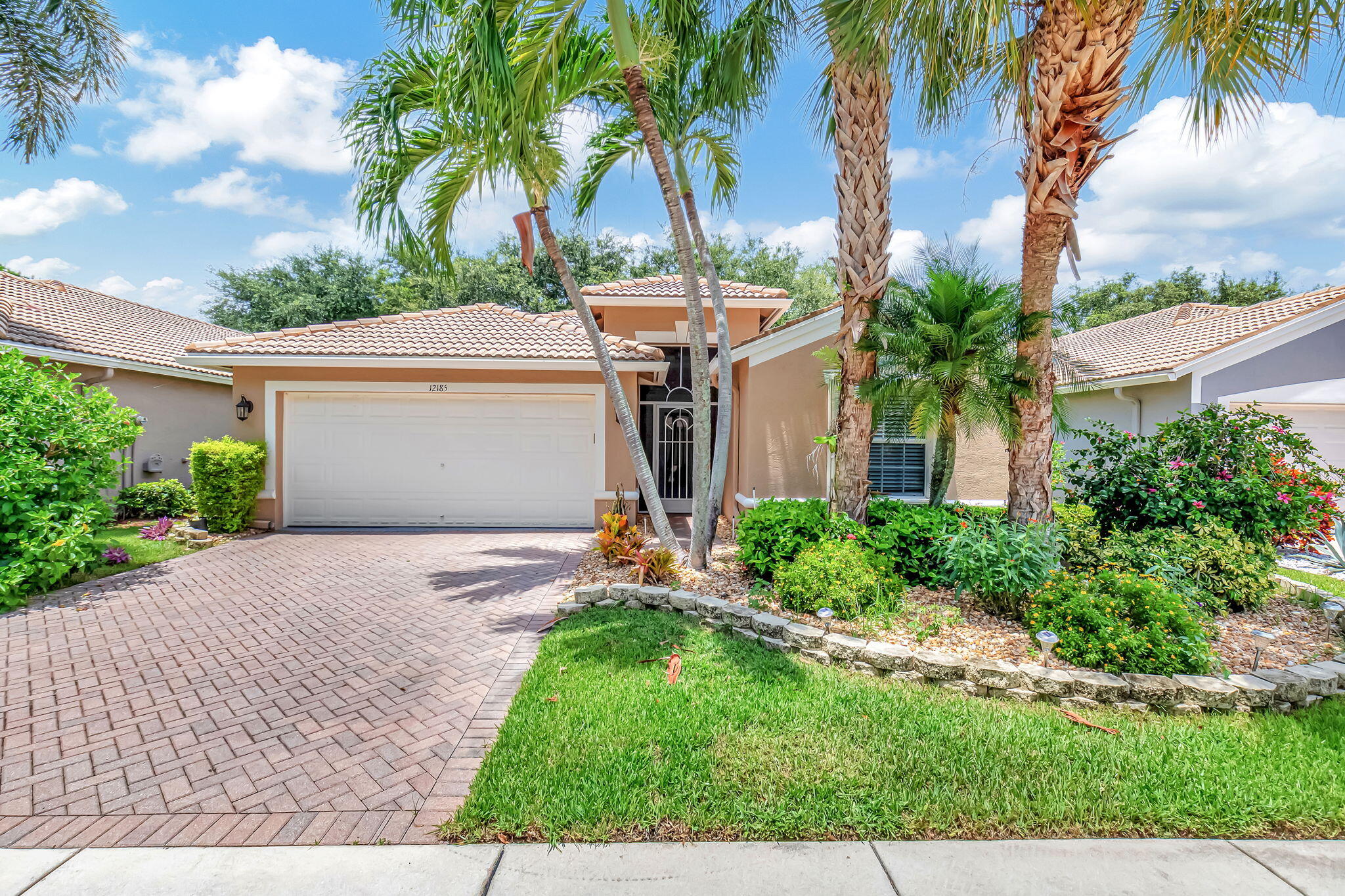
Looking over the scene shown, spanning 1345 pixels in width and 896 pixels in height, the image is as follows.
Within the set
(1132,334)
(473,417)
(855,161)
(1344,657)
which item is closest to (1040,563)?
(1344,657)

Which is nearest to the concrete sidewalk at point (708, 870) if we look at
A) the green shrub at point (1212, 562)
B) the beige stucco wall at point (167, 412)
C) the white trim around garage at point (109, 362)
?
the green shrub at point (1212, 562)

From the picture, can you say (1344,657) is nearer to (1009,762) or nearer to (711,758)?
(1009,762)

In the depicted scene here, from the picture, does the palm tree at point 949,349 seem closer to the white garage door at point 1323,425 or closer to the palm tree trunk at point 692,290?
the palm tree trunk at point 692,290

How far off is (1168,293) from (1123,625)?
123 feet

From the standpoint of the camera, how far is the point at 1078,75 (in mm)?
5188

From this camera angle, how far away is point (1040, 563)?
5.41 m

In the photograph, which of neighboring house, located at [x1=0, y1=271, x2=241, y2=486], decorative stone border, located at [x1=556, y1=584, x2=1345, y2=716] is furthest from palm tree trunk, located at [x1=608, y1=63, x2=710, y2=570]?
neighboring house, located at [x1=0, y1=271, x2=241, y2=486]

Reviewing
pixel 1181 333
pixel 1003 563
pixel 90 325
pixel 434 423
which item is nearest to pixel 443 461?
pixel 434 423

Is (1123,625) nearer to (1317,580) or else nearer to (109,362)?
(1317,580)

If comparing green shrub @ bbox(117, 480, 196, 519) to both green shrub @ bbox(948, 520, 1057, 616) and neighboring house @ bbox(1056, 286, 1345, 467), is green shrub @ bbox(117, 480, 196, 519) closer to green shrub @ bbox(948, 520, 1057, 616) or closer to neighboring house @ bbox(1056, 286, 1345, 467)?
green shrub @ bbox(948, 520, 1057, 616)

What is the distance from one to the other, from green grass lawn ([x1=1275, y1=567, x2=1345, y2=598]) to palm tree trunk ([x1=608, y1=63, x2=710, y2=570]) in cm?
725

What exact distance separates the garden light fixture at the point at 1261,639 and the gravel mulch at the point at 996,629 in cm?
4

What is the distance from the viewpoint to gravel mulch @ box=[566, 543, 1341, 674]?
4.73 metres

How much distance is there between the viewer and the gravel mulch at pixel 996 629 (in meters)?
4.73
